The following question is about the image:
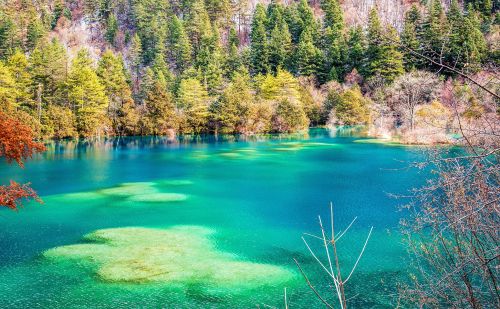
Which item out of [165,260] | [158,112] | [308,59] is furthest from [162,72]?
[165,260]

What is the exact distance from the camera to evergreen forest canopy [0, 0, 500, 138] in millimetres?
48812

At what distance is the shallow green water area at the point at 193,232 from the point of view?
9688mm

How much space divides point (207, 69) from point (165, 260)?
5622 centimetres

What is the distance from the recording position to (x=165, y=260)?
11.7m

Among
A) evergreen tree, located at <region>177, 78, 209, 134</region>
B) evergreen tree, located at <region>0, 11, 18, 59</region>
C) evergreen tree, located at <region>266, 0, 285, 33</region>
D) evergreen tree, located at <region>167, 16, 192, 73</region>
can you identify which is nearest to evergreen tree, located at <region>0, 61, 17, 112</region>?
evergreen tree, located at <region>177, 78, 209, 134</region>

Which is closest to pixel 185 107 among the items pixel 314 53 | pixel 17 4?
pixel 314 53

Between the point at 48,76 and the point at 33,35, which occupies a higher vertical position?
the point at 33,35

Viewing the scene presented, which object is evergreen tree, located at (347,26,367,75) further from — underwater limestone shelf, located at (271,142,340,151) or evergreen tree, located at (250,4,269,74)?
underwater limestone shelf, located at (271,142,340,151)

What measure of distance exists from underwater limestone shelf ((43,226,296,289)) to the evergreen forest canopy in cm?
2517

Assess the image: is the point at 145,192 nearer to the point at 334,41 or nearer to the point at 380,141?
the point at 380,141

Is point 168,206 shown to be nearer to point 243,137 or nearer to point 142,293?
point 142,293

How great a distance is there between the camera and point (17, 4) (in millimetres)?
86938

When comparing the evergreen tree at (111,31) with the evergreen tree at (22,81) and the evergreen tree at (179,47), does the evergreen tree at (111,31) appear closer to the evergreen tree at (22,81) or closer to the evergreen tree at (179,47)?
the evergreen tree at (179,47)

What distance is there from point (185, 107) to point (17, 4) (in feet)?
180
